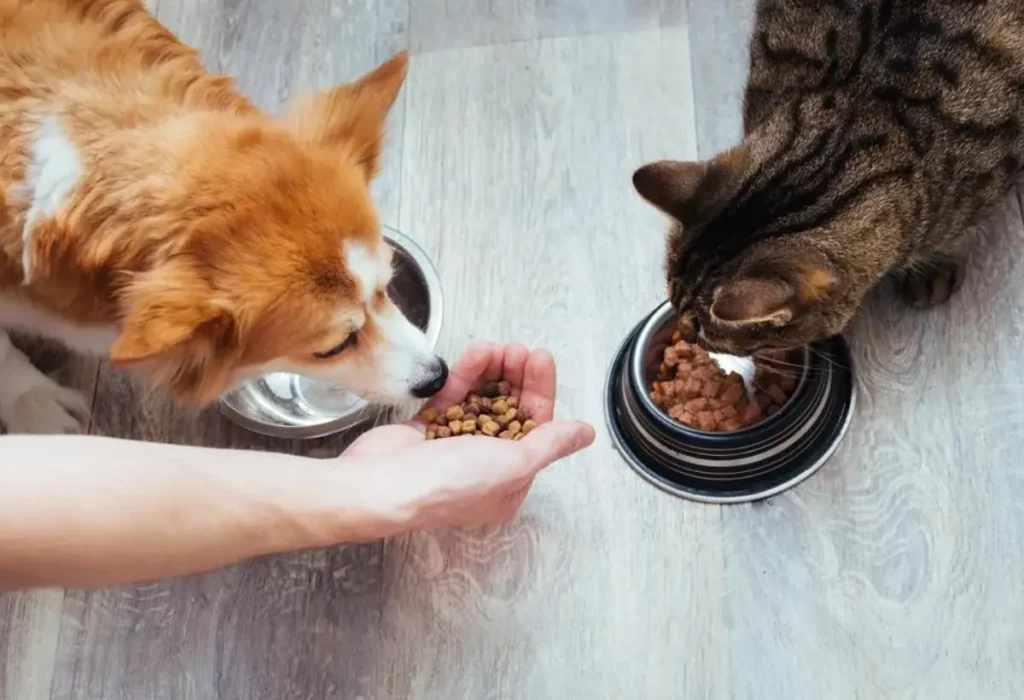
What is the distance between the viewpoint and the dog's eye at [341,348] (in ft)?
4.44

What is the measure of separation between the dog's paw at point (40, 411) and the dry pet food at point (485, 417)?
705mm

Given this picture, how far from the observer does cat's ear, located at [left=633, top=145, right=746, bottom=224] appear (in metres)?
1.35

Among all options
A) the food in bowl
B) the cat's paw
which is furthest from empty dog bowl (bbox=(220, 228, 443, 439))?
the cat's paw

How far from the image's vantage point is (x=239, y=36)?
6.78ft

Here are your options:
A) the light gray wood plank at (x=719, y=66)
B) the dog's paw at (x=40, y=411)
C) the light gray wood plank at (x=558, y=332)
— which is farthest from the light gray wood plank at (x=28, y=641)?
the light gray wood plank at (x=719, y=66)

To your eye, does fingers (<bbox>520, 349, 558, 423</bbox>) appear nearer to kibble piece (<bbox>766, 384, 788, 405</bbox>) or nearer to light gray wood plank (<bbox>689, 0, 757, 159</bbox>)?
kibble piece (<bbox>766, 384, 788, 405</bbox>)

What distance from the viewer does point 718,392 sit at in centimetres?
163

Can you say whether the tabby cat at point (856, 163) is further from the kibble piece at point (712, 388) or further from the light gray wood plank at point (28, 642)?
the light gray wood plank at point (28, 642)

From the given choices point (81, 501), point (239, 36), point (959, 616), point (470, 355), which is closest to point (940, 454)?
point (959, 616)

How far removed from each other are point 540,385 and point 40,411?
940 millimetres

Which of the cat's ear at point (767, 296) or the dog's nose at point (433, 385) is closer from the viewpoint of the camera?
the cat's ear at point (767, 296)

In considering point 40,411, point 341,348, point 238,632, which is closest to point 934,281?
point 341,348

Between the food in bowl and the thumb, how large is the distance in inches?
8.8

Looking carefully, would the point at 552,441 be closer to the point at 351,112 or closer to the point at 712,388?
the point at 712,388
